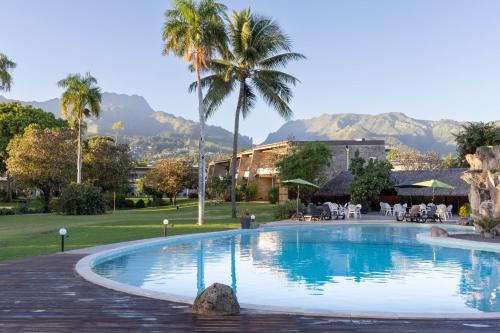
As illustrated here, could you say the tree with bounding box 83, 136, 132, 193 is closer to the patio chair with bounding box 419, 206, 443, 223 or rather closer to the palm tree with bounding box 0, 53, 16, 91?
the palm tree with bounding box 0, 53, 16, 91

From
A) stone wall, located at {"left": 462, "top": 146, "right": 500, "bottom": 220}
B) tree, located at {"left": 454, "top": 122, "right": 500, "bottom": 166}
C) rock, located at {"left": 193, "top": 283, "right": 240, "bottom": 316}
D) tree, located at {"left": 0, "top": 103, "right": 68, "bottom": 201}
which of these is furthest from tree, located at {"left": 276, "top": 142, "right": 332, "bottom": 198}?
rock, located at {"left": 193, "top": 283, "right": 240, "bottom": 316}

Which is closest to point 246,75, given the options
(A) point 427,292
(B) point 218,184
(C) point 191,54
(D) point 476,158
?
(C) point 191,54

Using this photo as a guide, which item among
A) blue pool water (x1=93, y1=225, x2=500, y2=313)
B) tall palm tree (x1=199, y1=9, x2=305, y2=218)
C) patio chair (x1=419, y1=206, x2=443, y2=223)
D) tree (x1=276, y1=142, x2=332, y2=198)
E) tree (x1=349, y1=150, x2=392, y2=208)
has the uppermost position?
tall palm tree (x1=199, y1=9, x2=305, y2=218)

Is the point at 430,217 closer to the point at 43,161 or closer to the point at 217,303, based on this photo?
the point at 217,303

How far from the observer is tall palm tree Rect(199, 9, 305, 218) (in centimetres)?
2968

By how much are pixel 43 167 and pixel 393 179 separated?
2797 centimetres

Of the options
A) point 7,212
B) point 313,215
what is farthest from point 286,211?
point 7,212

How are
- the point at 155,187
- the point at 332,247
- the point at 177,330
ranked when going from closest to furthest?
1. the point at 177,330
2. the point at 332,247
3. the point at 155,187

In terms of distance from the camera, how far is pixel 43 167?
42094 mm

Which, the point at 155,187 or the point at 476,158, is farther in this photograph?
the point at 155,187

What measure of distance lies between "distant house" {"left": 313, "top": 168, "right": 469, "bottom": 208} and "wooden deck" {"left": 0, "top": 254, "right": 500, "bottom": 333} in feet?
104

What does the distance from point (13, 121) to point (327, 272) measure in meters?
51.2

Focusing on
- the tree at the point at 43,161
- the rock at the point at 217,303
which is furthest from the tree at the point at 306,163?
the rock at the point at 217,303

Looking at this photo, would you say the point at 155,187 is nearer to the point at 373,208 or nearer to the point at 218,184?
the point at 218,184
